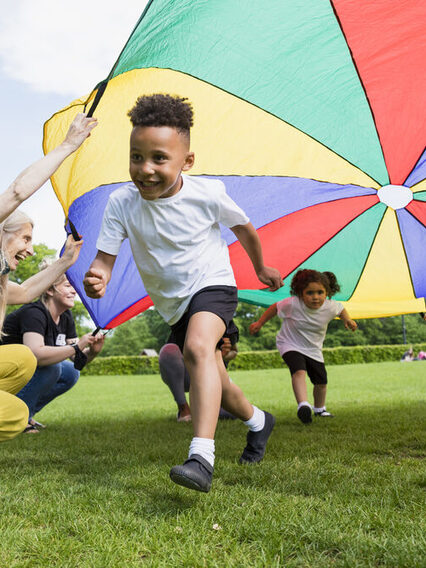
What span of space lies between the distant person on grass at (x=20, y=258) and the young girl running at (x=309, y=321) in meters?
2.13

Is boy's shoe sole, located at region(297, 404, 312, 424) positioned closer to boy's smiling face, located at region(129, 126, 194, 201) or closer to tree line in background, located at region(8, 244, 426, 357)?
boy's smiling face, located at region(129, 126, 194, 201)

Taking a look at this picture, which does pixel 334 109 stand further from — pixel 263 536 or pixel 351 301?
pixel 263 536

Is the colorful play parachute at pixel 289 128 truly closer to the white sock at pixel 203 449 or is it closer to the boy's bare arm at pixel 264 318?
the boy's bare arm at pixel 264 318

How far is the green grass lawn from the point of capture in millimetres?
1447

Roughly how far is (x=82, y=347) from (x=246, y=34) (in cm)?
211

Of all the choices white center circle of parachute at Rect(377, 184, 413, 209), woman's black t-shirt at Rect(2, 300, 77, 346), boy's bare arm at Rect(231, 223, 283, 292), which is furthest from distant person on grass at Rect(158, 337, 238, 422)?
boy's bare arm at Rect(231, 223, 283, 292)

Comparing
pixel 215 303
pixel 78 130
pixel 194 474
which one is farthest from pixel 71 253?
pixel 194 474

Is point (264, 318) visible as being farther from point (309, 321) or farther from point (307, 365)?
point (307, 365)

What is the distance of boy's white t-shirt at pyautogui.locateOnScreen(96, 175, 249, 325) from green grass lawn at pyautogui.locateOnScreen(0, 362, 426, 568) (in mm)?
768

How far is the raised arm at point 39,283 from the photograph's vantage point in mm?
2787

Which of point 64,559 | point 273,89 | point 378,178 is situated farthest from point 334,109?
point 64,559

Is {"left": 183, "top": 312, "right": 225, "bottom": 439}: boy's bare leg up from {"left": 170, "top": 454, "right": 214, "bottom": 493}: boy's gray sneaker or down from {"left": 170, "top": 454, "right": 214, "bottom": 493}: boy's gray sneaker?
up

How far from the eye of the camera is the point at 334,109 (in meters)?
3.71

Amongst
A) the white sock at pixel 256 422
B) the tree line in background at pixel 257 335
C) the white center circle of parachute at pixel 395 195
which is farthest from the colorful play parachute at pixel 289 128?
the tree line in background at pixel 257 335
